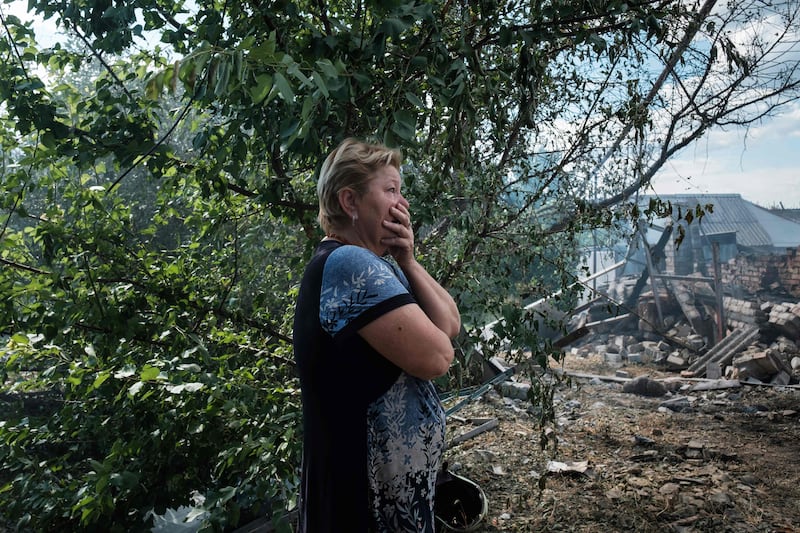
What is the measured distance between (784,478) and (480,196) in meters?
3.64

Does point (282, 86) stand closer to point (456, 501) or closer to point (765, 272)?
point (456, 501)

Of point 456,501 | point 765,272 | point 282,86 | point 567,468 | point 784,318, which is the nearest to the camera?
point 282,86

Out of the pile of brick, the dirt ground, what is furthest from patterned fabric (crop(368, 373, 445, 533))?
the pile of brick

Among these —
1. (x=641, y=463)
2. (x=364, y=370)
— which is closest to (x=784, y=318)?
(x=641, y=463)

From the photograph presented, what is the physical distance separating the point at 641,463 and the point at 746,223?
27.8ft

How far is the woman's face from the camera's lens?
1631mm

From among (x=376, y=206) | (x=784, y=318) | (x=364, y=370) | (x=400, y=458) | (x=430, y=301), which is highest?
(x=376, y=206)

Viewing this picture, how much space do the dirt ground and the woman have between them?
221cm

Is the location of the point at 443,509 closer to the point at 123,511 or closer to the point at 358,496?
the point at 123,511

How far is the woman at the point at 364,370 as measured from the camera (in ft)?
4.56

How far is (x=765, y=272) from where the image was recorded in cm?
1045

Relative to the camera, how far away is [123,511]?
8.33 ft

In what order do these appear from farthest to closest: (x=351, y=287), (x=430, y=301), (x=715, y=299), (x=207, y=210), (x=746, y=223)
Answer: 1. (x=746, y=223)
2. (x=715, y=299)
3. (x=207, y=210)
4. (x=430, y=301)
5. (x=351, y=287)

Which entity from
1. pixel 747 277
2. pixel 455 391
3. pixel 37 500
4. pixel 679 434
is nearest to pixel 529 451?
pixel 679 434
